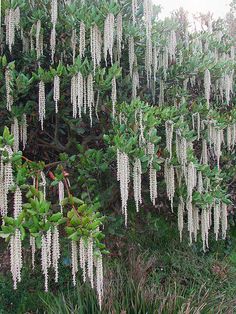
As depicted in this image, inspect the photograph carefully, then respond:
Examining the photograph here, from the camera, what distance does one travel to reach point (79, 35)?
4988 millimetres

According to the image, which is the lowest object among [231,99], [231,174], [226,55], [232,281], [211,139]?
[232,281]

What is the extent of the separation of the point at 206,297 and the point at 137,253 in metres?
2.03

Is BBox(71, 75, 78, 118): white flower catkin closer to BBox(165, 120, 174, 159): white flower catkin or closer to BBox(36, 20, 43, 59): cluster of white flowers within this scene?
BBox(36, 20, 43, 59): cluster of white flowers

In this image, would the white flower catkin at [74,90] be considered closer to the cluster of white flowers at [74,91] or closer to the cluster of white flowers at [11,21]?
the cluster of white flowers at [74,91]

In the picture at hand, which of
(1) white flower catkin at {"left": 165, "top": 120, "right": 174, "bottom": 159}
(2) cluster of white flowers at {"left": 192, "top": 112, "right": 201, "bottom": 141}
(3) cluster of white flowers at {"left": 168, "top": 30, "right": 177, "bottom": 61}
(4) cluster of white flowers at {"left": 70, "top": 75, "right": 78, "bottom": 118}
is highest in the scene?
(3) cluster of white flowers at {"left": 168, "top": 30, "right": 177, "bottom": 61}

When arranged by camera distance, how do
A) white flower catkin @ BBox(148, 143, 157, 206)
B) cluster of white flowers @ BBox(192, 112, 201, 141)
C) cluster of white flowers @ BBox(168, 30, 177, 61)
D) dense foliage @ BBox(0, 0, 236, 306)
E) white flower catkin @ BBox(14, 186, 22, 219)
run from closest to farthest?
white flower catkin @ BBox(14, 186, 22, 219) < dense foliage @ BBox(0, 0, 236, 306) < white flower catkin @ BBox(148, 143, 157, 206) < cluster of white flowers @ BBox(192, 112, 201, 141) < cluster of white flowers @ BBox(168, 30, 177, 61)

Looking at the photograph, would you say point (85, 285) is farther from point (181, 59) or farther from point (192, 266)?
point (181, 59)

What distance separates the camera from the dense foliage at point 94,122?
3600mm

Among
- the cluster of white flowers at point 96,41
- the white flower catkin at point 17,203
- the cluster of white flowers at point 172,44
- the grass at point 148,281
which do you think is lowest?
the grass at point 148,281

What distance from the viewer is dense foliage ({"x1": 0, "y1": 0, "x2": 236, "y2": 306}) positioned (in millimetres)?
3600

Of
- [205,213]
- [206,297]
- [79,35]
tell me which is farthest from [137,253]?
[79,35]

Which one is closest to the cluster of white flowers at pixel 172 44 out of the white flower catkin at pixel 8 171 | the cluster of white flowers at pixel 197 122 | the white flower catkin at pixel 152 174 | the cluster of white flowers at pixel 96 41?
the cluster of white flowers at pixel 197 122

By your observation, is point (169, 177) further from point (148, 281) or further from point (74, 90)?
point (148, 281)

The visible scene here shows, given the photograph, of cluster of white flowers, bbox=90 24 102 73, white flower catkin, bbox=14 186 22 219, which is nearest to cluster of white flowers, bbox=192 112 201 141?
cluster of white flowers, bbox=90 24 102 73
